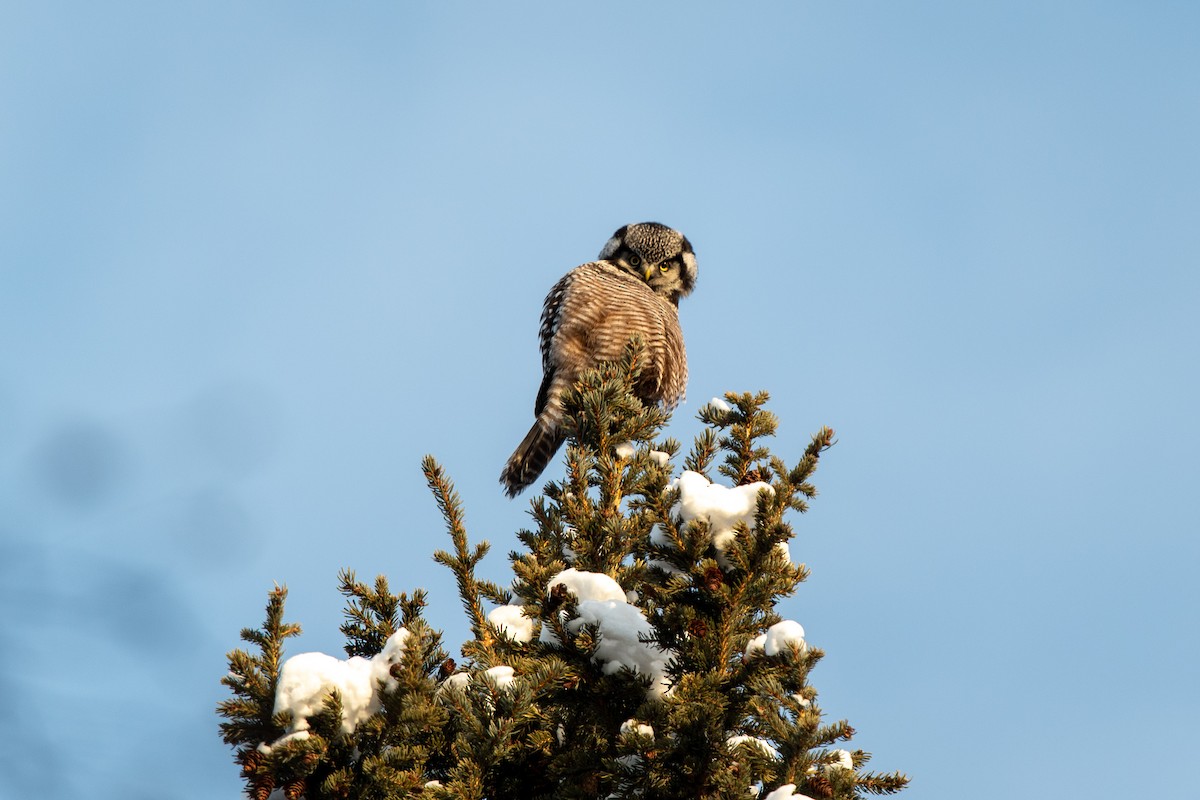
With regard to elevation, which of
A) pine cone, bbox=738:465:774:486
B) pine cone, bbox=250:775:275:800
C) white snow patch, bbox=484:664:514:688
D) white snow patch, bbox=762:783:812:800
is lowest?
white snow patch, bbox=762:783:812:800

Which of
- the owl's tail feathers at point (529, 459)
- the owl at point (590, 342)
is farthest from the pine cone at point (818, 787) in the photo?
the owl's tail feathers at point (529, 459)

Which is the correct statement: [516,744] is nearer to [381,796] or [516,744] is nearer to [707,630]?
[381,796]

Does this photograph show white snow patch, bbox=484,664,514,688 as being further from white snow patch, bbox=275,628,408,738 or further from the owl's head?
the owl's head

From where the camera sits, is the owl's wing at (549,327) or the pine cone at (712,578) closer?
the pine cone at (712,578)

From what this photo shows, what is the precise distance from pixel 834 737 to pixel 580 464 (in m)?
1.64

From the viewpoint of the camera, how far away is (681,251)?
9180mm

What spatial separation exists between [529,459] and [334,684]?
4488 mm

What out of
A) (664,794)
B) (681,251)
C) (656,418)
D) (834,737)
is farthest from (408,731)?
(681,251)

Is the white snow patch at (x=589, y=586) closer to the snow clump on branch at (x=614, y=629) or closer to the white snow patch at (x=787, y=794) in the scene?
the snow clump on branch at (x=614, y=629)

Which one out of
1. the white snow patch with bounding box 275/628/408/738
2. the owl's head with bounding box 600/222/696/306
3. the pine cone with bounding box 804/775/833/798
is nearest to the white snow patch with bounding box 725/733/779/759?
the pine cone with bounding box 804/775/833/798

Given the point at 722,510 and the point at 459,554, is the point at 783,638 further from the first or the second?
the point at 459,554

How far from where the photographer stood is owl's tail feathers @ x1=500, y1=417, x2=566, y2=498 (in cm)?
758

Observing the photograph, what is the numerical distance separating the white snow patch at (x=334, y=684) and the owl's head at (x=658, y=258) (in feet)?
19.8

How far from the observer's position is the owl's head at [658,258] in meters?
9.02
